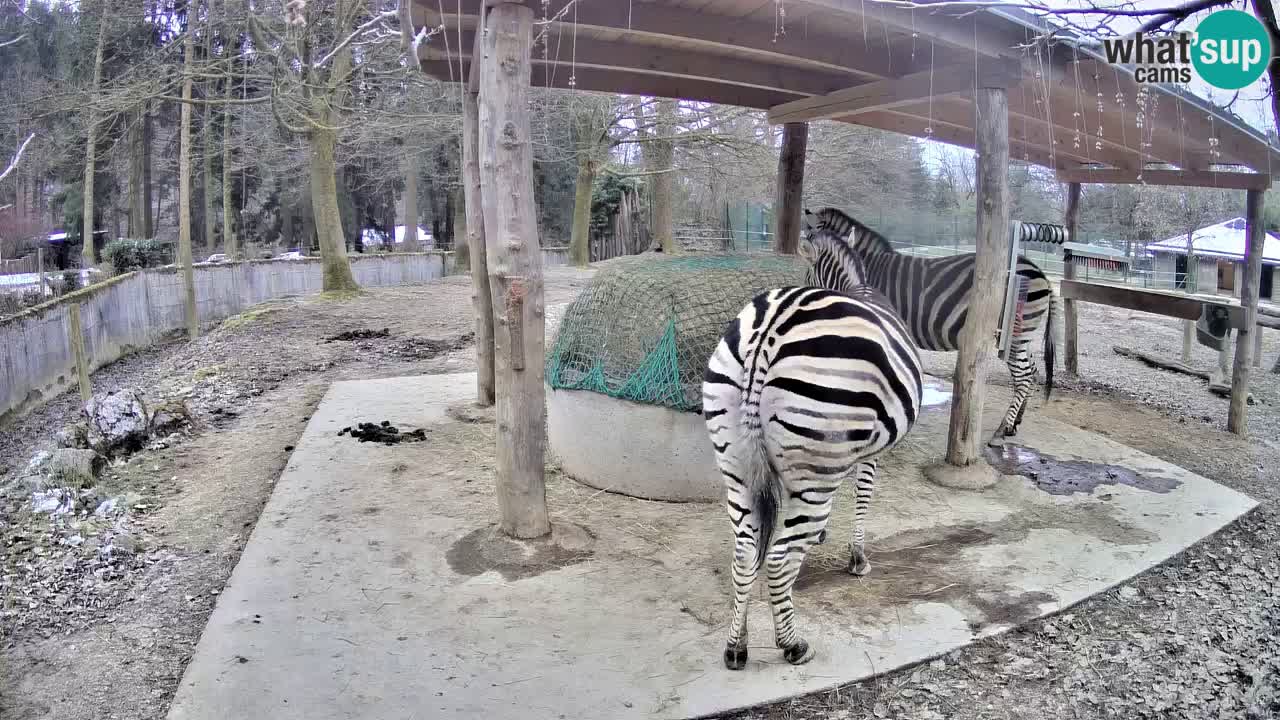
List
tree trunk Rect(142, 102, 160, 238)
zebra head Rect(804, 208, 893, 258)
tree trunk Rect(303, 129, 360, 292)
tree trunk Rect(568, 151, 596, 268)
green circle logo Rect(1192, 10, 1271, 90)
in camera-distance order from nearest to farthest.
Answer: green circle logo Rect(1192, 10, 1271, 90) → zebra head Rect(804, 208, 893, 258) → tree trunk Rect(303, 129, 360, 292) → tree trunk Rect(568, 151, 596, 268) → tree trunk Rect(142, 102, 160, 238)

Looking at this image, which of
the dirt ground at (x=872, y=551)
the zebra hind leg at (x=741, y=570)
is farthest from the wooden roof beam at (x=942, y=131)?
the zebra hind leg at (x=741, y=570)

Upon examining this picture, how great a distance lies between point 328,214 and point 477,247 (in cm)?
1030

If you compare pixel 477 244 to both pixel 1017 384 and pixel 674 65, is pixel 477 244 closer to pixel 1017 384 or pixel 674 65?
pixel 674 65

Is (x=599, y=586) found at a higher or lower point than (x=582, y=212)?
lower

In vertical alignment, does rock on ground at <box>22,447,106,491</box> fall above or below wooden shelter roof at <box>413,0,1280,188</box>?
below

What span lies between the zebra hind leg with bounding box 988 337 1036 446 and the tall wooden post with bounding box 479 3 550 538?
438cm

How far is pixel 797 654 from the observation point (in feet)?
10.9

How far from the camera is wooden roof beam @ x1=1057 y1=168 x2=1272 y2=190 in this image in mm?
7586

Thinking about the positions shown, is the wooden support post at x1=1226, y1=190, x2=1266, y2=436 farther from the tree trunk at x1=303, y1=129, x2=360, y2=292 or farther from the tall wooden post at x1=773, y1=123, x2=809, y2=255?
the tree trunk at x1=303, y1=129, x2=360, y2=292

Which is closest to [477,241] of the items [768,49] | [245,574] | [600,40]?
[600,40]

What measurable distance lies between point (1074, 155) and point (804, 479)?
7.53 meters

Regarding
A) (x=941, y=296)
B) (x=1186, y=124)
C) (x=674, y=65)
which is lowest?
(x=941, y=296)

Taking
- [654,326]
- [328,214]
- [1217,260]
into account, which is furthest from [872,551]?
[1217,260]

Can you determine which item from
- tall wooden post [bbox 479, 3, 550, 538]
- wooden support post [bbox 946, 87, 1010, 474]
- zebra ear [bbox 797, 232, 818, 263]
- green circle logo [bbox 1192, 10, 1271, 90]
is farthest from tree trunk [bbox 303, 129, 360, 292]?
green circle logo [bbox 1192, 10, 1271, 90]
